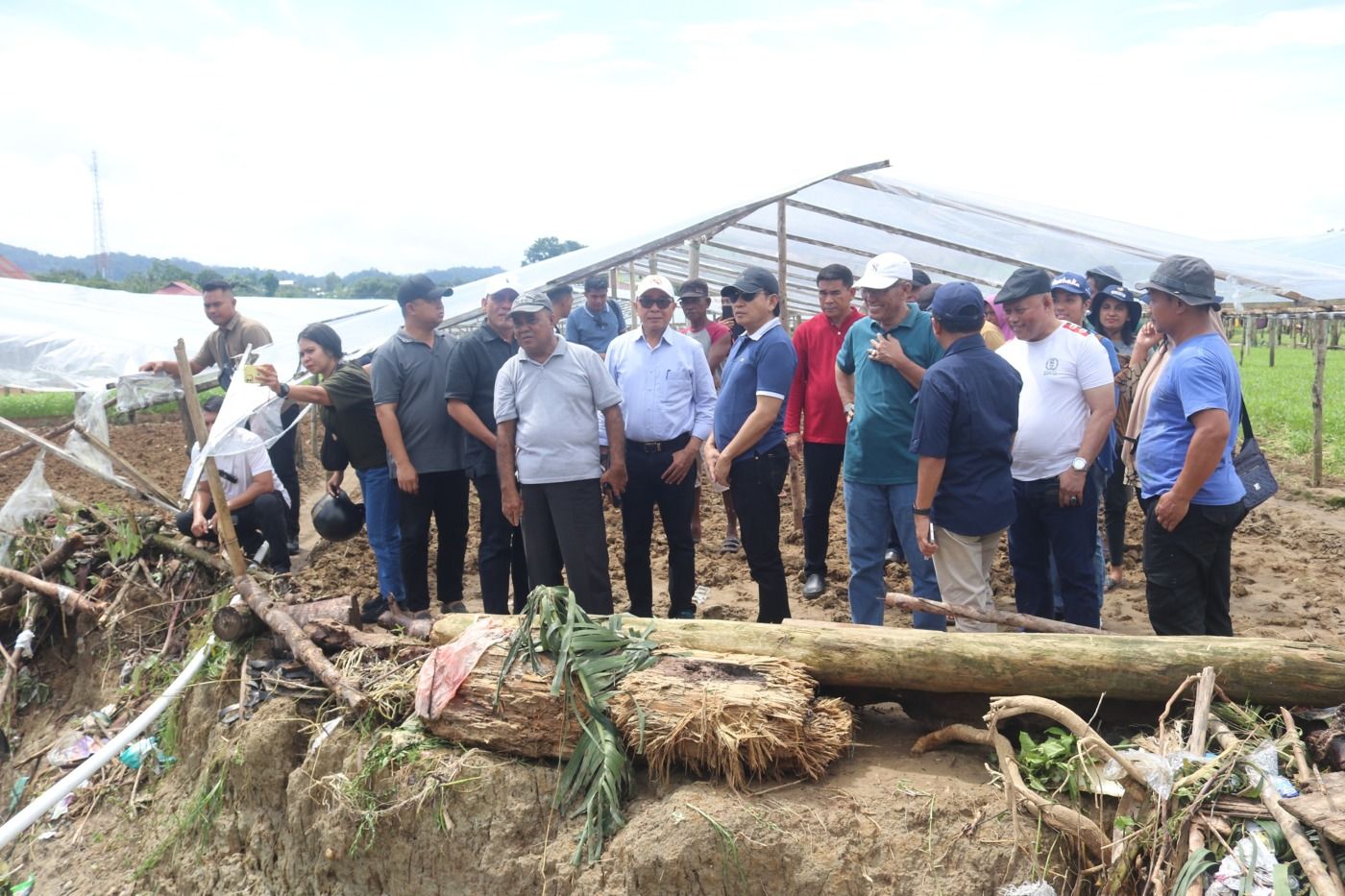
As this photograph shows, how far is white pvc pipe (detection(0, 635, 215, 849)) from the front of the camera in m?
3.32

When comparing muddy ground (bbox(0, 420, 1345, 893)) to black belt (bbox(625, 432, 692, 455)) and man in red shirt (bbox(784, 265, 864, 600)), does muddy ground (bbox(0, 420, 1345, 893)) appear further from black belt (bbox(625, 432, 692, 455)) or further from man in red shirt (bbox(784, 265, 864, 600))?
black belt (bbox(625, 432, 692, 455))

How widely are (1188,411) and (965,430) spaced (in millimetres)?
783

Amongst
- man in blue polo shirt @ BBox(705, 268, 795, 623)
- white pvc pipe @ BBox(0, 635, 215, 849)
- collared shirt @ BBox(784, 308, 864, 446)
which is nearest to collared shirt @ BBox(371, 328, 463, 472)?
white pvc pipe @ BBox(0, 635, 215, 849)

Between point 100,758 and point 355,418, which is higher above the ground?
point 355,418

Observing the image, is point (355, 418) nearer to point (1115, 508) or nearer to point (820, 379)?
point (820, 379)

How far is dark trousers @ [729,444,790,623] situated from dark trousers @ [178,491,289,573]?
117 inches

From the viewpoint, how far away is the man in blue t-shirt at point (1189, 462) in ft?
9.66

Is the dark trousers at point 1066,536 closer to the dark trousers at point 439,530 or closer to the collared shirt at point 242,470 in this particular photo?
the dark trousers at point 439,530

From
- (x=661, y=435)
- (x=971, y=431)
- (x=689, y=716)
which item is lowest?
(x=689, y=716)

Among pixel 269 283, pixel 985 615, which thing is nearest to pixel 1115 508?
pixel 985 615

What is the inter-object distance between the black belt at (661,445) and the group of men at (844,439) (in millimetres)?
10

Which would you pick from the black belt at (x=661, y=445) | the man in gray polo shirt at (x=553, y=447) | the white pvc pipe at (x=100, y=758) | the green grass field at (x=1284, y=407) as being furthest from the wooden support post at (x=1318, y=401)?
the white pvc pipe at (x=100, y=758)

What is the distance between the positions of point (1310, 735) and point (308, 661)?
11.6 ft

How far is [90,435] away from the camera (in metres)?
5.08
